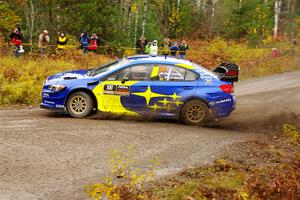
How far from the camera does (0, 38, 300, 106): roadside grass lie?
50.2 feet

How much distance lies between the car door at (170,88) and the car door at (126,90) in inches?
9.2

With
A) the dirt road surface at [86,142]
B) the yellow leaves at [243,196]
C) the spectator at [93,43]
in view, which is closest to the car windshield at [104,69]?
the dirt road surface at [86,142]

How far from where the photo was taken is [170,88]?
12109 mm

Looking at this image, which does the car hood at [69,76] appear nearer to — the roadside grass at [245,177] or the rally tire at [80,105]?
the rally tire at [80,105]

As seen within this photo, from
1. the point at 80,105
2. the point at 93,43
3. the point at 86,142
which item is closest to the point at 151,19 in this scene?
the point at 93,43

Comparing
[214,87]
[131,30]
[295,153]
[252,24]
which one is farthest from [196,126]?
[252,24]

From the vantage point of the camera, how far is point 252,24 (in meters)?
36.3

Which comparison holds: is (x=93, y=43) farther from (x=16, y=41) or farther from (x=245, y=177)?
(x=245, y=177)

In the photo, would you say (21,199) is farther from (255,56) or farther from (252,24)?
(252,24)

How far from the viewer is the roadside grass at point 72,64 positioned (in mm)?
15288

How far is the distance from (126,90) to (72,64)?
9137 millimetres

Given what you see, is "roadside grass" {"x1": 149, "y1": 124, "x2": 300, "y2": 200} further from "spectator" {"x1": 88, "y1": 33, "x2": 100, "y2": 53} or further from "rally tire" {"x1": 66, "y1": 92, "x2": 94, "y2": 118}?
"spectator" {"x1": 88, "y1": 33, "x2": 100, "y2": 53}

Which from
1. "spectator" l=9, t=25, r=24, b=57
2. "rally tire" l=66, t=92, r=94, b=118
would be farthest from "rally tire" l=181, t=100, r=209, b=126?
"spectator" l=9, t=25, r=24, b=57

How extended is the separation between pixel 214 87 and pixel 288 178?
4749 millimetres
